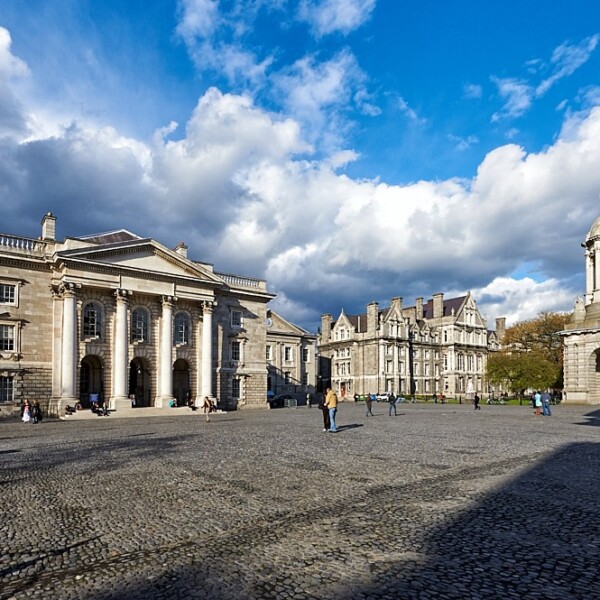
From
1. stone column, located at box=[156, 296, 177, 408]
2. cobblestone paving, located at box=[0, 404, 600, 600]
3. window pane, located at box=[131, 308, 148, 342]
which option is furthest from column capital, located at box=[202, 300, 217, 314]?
cobblestone paving, located at box=[0, 404, 600, 600]

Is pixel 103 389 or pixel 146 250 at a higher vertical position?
pixel 146 250

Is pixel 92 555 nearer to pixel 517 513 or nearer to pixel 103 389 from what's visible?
pixel 517 513

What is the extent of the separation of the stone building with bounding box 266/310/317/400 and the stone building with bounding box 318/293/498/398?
39.4 ft

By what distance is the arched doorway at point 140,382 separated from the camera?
41.8m

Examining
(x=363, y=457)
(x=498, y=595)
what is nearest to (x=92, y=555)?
(x=498, y=595)

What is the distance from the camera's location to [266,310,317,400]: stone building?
64.4 m

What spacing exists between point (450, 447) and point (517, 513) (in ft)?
28.4

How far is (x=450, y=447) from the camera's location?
16.8 meters

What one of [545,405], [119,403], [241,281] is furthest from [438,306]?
[119,403]

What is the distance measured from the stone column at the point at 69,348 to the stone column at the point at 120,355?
2858 mm

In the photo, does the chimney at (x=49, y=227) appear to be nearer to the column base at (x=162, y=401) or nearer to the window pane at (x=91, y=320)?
the window pane at (x=91, y=320)

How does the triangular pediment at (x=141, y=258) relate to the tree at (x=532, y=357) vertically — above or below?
above

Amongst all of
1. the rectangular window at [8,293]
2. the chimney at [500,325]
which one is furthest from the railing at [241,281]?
the chimney at [500,325]

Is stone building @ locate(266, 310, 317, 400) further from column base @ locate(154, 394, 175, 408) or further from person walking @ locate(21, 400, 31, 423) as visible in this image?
person walking @ locate(21, 400, 31, 423)
